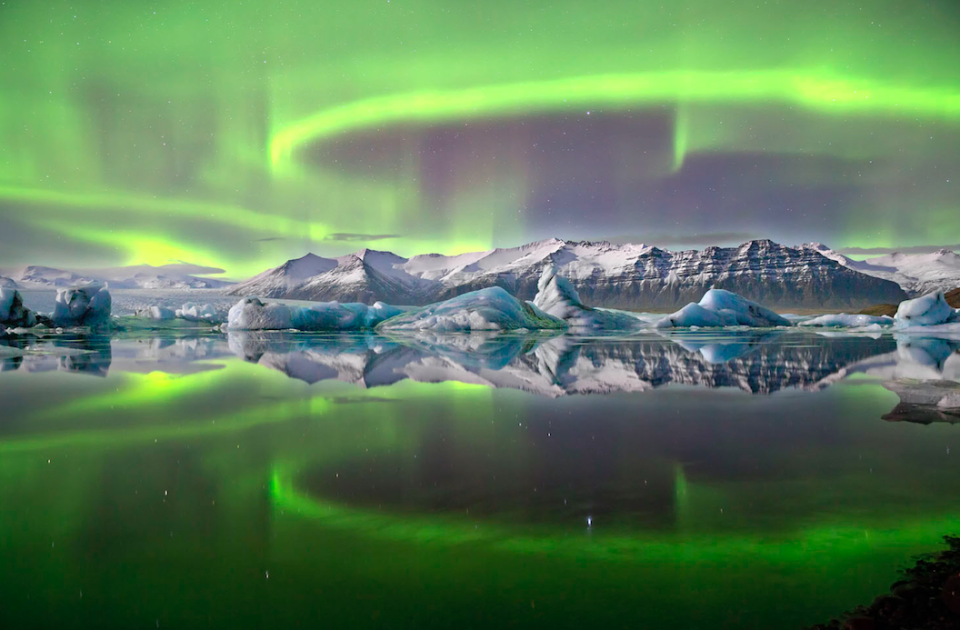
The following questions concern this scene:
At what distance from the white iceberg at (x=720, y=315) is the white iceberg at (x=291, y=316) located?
29.2 m

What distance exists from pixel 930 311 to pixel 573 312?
29.8 m

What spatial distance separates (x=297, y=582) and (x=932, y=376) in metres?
14.8

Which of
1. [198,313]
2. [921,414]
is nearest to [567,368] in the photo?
[921,414]

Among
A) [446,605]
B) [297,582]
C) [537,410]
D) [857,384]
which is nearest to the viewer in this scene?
[446,605]

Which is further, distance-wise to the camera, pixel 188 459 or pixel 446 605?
pixel 188 459

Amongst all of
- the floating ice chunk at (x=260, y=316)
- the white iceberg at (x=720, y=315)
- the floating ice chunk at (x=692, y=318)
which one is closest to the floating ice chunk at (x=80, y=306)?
the floating ice chunk at (x=260, y=316)

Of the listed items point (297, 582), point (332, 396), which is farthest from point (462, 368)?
point (297, 582)

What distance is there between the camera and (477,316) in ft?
158

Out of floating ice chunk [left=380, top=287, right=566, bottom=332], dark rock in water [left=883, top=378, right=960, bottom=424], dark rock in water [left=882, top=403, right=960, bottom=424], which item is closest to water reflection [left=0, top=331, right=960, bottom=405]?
dark rock in water [left=883, top=378, right=960, bottom=424]

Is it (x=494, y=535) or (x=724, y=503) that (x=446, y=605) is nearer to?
(x=494, y=535)

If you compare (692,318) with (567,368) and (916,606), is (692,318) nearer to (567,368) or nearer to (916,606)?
(567,368)

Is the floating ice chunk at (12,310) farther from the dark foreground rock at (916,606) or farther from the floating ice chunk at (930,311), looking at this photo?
the floating ice chunk at (930,311)

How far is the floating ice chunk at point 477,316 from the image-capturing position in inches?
1900

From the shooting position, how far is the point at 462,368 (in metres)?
15.6
